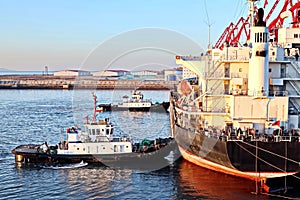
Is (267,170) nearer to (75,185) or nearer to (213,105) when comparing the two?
(213,105)

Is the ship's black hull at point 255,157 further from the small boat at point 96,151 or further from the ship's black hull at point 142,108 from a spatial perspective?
the ship's black hull at point 142,108

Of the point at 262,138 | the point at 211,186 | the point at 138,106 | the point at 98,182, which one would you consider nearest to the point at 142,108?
the point at 138,106

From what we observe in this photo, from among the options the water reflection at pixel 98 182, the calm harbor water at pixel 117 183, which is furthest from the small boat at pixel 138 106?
the water reflection at pixel 98 182

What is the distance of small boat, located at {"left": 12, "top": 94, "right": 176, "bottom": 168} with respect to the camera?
3647 centimetres

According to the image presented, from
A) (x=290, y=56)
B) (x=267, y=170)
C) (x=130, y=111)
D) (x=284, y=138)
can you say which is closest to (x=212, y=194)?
(x=267, y=170)

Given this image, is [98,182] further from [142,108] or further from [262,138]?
[142,108]

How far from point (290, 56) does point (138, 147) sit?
51.4ft

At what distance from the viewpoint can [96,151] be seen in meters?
36.9

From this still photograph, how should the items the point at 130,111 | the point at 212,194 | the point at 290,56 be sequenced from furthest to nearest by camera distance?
1. the point at 130,111
2. the point at 290,56
3. the point at 212,194

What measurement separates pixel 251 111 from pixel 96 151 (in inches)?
563

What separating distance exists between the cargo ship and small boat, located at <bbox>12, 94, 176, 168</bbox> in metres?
3.99

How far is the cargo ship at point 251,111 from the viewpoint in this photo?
94.1 ft

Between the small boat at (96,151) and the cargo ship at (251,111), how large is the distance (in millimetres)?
3992

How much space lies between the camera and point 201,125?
35625mm
